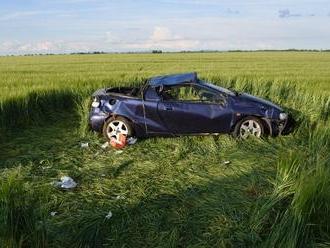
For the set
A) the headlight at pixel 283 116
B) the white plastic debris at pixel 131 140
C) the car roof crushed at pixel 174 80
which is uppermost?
the car roof crushed at pixel 174 80

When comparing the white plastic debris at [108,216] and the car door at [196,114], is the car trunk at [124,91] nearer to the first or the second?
the car door at [196,114]

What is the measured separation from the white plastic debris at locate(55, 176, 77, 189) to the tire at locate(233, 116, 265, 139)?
11.4 ft

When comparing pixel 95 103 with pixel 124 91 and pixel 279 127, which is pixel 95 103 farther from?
pixel 279 127

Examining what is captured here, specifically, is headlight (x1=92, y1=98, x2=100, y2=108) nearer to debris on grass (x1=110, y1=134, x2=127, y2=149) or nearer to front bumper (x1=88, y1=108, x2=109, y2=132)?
front bumper (x1=88, y1=108, x2=109, y2=132)

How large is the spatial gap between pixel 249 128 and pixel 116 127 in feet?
8.01

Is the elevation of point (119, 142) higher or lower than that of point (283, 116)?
lower

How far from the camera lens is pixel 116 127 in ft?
32.6

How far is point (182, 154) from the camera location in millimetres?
8836

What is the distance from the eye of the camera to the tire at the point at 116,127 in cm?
986

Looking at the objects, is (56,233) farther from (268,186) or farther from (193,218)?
(268,186)

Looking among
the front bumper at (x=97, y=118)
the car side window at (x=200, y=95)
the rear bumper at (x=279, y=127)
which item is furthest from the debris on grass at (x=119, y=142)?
the rear bumper at (x=279, y=127)

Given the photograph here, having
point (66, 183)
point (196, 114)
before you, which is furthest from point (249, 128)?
point (66, 183)

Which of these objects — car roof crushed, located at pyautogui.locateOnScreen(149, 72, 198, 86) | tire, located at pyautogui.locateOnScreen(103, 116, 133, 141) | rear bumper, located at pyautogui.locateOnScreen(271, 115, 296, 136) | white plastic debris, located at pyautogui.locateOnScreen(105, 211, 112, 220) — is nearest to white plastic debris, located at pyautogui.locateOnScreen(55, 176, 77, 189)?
white plastic debris, located at pyautogui.locateOnScreen(105, 211, 112, 220)

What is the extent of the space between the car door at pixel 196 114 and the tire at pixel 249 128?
198 millimetres
